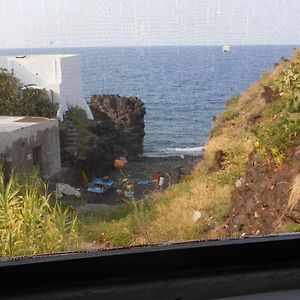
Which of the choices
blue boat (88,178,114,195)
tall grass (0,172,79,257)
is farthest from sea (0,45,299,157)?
tall grass (0,172,79,257)

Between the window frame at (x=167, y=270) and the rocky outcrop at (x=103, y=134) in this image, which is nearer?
the window frame at (x=167, y=270)

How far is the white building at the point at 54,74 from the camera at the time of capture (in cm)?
95

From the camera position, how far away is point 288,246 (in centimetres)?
90

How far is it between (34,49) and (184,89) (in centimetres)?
32

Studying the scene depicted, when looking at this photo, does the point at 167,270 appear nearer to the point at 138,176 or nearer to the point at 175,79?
the point at 138,176

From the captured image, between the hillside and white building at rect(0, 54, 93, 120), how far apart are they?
0.24 metres

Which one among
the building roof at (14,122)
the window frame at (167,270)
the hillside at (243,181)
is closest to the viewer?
the window frame at (167,270)

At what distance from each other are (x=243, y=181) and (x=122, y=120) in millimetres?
327

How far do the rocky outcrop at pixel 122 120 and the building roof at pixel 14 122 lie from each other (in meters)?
0.13

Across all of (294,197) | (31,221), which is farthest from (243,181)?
(31,221)

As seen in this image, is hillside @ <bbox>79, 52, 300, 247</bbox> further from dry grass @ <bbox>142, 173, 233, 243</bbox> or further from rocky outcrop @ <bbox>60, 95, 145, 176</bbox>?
rocky outcrop @ <bbox>60, 95, 145, 176</bbox>

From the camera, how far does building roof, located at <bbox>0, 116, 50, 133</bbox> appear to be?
92 centimetres

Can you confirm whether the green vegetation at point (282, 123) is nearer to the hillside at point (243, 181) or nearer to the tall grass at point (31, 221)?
the hillside at point (243, 181)

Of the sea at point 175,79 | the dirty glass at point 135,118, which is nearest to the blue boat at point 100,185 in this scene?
the dirty glass at point 135,118
